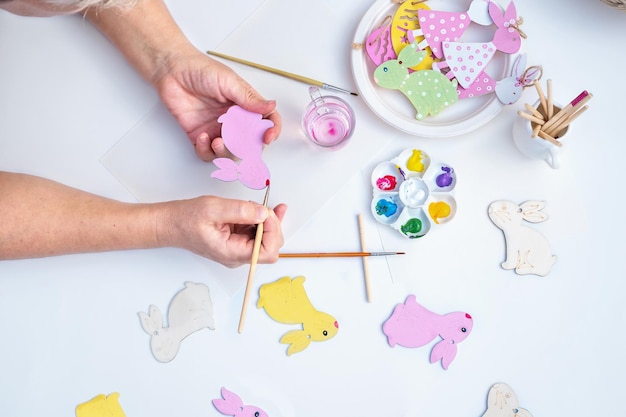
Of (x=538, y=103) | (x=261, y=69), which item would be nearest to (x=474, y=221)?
(x=538, y=103)

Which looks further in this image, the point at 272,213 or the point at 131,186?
the point at 131,186

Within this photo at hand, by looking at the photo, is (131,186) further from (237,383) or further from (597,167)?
(597,167)

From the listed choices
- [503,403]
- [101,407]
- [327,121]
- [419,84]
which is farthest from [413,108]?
[101,407]

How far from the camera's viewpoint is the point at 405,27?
98 cm

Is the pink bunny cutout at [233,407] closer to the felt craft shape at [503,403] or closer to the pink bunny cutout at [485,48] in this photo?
the felt craft shape at [503,403]

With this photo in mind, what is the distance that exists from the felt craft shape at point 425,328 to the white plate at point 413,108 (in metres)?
0.29

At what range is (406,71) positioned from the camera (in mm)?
967

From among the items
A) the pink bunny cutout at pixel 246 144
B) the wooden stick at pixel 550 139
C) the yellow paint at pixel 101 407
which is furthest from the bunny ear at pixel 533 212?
the yellow paint at pixel 101 407

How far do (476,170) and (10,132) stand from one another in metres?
0.80

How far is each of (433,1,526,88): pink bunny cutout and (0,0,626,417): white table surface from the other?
0.05 meters

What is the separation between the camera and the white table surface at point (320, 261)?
3.09 ft

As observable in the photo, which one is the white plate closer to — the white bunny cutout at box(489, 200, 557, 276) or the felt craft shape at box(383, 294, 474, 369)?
the white bunny cutout at box(489, 200, 557, 276)

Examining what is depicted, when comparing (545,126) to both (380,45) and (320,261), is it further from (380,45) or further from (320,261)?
(320,261)

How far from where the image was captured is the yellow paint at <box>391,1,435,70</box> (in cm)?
98
